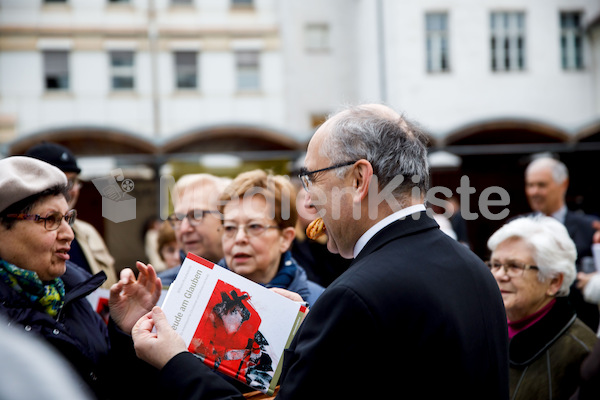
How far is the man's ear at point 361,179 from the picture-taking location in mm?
1701

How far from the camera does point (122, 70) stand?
21.5 meters

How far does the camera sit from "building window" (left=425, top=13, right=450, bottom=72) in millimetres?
20891

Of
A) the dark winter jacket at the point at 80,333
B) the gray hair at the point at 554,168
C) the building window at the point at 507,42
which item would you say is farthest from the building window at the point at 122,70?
the dark winter jacket at the point at 80,333

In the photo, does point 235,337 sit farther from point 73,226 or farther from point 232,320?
point 73,226

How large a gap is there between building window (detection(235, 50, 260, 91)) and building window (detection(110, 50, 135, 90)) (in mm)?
3983

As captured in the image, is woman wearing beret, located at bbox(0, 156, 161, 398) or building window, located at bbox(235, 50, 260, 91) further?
building window, located at bbox(235, 50, 260, 91)

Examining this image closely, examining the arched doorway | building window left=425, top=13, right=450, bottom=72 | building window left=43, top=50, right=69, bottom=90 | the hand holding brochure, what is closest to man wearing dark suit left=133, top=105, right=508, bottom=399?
the hand holding brochure

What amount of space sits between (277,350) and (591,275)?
8.96ft

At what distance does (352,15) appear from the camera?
23297mm

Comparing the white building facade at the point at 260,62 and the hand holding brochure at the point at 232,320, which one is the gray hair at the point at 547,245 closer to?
the hand holding brochure at the point at 232,320

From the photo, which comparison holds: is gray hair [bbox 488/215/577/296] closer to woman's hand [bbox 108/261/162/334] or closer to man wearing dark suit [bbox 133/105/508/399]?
man wearing dark suit [bbox 133/105/508/399]

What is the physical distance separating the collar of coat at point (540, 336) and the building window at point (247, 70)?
20083mm

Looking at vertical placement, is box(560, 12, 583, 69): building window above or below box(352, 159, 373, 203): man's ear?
above

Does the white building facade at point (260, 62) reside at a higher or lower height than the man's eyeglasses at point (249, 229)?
higher
